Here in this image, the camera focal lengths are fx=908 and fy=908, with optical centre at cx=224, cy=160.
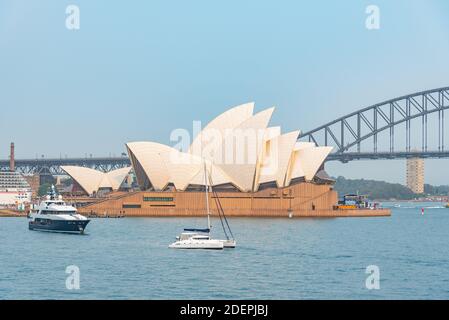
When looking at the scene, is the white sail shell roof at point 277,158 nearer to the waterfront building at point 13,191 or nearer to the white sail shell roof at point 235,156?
the white sail shell roof at point 235,156

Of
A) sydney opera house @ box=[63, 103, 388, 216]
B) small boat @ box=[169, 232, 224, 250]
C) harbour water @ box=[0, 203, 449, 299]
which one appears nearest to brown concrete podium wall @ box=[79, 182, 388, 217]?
sydney opera house @ box=[63, 103, 388, 216]

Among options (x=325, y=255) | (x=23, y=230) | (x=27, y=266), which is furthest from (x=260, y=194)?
(x=27, y=266)

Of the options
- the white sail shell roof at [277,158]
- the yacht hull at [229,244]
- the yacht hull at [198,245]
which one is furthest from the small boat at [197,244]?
the white sail shell roof at [277,158]

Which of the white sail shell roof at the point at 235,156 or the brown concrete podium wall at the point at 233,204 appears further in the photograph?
the brown concrete podium wall at the point at 233,204

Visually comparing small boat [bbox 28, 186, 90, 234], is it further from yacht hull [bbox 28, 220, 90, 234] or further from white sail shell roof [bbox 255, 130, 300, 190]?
white sail shell roof [bbox 255, 130, 300, 190]

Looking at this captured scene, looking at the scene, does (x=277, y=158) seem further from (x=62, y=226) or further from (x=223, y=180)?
(x=62, y=226)
